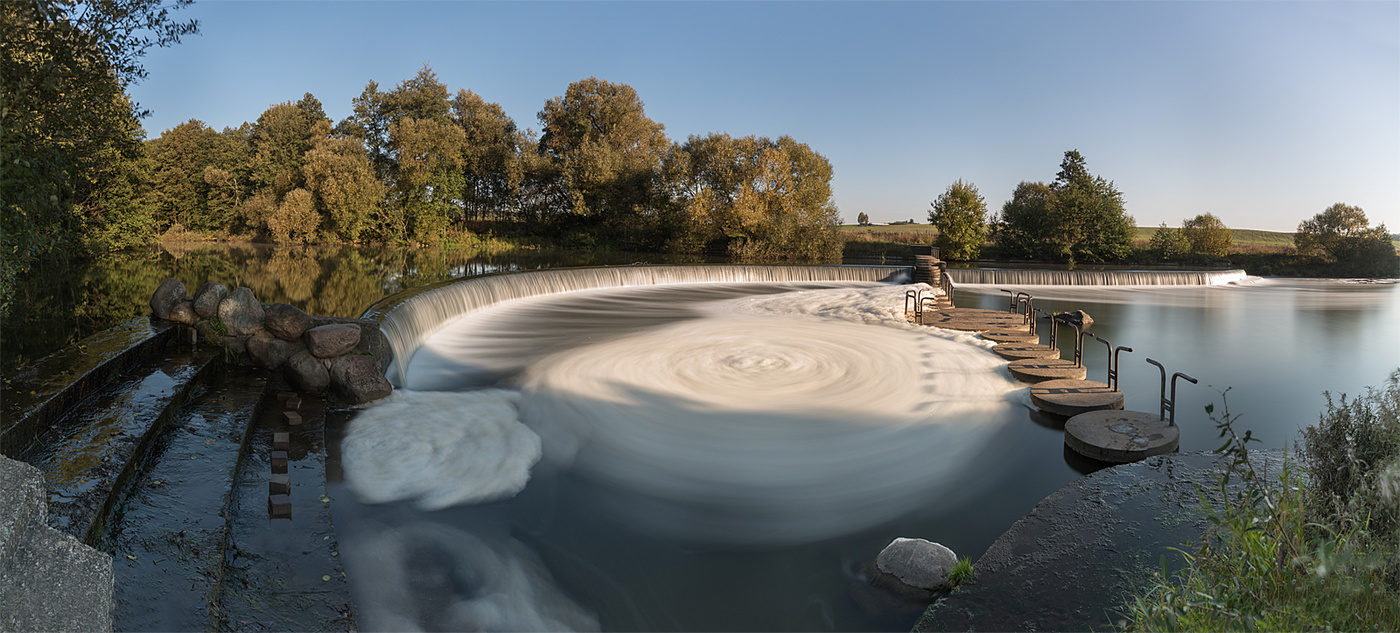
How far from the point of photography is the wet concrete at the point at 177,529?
11.2 ft

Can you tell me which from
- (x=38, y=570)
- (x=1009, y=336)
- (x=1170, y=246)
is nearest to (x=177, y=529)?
(x=38, y=570)

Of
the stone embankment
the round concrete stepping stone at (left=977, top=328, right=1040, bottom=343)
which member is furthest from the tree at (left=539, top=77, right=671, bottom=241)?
the stone embankment

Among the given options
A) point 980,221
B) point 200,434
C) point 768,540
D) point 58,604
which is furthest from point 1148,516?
point 980,221

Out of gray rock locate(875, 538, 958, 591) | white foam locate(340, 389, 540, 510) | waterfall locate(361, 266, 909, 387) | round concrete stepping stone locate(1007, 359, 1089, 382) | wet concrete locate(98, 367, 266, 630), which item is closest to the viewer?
wet concrete locate(98, 367, 266, 630)

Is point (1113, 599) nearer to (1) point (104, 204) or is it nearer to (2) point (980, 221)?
(1) point (104, 204)

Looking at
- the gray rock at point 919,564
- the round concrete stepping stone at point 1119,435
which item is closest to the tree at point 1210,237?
the round concrete stepping stone at point 1119,435

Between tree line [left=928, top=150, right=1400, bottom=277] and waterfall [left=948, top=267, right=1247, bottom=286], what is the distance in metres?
7.20

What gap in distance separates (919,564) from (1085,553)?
1020 mm

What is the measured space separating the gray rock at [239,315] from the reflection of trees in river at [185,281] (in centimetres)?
187

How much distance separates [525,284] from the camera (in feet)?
68.0

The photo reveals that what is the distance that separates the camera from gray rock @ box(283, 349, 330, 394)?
8148 millimetres

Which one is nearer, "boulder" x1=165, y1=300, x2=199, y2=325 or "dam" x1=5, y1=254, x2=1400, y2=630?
"dam" x1=5, y1=254, x2=1400, y2=630

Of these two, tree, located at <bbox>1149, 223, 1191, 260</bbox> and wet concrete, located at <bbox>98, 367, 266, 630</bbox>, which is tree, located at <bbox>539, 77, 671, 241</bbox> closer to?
tree, located at <bbox>1149, 223, 1191, 260</bbox>

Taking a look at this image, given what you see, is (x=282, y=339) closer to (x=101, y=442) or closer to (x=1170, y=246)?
(x=101, y=442)
